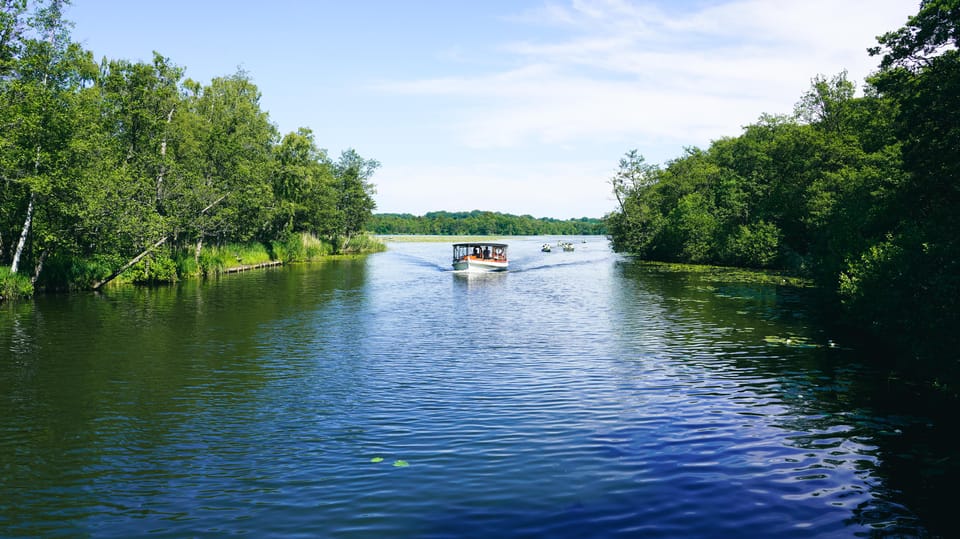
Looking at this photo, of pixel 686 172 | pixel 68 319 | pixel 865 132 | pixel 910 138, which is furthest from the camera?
pixel 686 172

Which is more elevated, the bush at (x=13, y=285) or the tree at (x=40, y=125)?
the tree at (x=40, y=125)

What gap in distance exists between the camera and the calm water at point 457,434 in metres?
10.7

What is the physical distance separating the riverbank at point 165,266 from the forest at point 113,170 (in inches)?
4.3

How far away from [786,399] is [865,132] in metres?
53.6

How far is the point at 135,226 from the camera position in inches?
1818

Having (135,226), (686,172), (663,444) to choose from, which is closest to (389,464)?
(663,444)

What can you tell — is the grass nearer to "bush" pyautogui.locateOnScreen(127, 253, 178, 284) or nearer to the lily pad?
the lily pad

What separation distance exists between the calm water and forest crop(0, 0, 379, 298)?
480 inches

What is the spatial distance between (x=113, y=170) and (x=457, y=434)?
42294mm

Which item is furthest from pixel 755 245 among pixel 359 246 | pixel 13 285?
pixel 359 246

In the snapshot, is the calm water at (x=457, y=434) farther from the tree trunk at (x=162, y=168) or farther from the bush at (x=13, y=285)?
the tree trunk at (x=162, y=168)

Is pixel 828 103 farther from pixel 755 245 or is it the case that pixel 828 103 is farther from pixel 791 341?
pixel 791 341

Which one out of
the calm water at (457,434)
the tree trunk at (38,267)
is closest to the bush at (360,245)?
the tree trunk at (38,267)

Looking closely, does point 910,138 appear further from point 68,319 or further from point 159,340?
point 68,319
